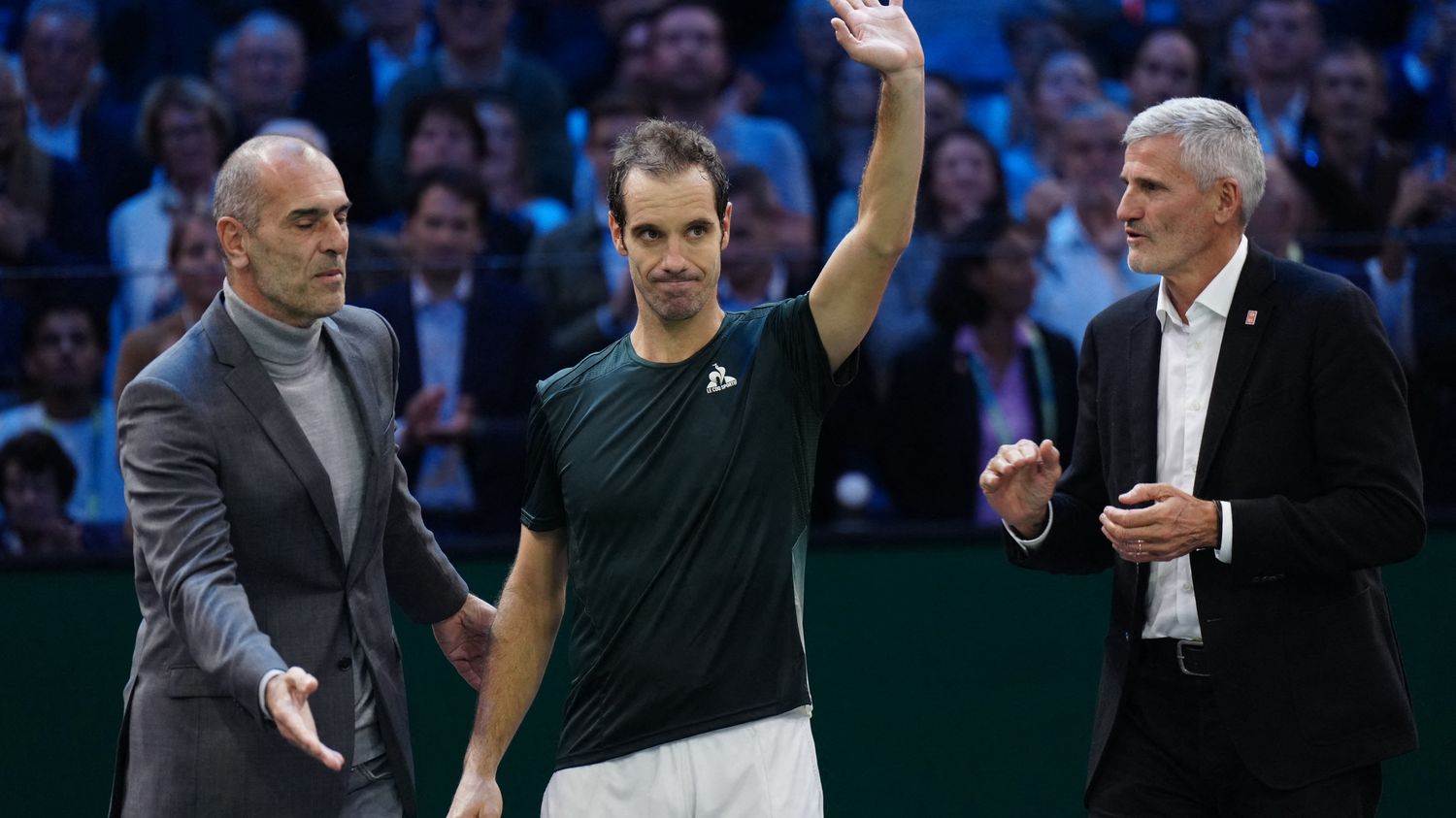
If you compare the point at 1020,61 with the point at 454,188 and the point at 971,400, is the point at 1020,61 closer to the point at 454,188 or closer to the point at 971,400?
the point at 971,400

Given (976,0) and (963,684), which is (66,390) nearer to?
(963,684)

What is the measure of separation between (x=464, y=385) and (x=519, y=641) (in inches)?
71.3

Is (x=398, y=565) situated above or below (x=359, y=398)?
below

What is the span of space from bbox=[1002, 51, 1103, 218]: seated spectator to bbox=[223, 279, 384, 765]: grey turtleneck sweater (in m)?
3.63

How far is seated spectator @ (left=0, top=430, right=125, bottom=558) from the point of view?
191 inches

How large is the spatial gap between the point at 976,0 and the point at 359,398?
13.9 feet

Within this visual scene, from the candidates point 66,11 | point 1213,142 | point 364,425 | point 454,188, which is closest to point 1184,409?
point 1213,142

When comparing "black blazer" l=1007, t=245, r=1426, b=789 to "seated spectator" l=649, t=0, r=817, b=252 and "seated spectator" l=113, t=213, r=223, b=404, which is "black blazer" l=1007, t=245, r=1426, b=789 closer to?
"seated spectator" l=113, t=213, r=223, b=404

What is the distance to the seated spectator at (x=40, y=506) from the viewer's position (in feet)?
15.9

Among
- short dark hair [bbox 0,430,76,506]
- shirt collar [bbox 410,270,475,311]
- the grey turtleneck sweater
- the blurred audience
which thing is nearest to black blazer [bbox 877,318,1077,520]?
the blurred audience

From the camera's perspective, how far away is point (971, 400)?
5039 millimetres

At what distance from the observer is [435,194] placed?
5.48 meters

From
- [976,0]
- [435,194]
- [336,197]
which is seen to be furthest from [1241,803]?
[976,0]

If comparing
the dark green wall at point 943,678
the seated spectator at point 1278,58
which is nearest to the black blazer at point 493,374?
the dark green wall at point 943,678
